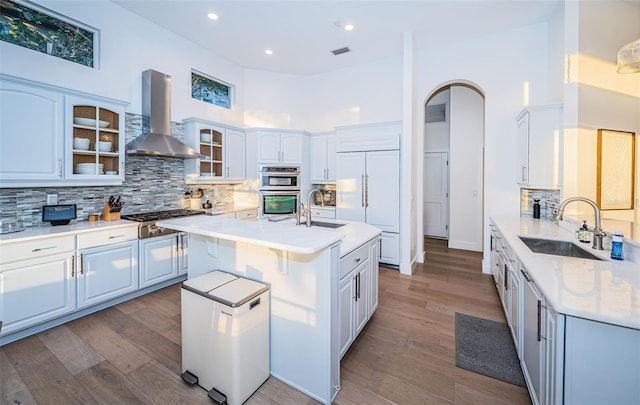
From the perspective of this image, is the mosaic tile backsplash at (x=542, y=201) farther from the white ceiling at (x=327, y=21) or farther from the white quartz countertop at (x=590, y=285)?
the white ceiling at (x=327, y=21)

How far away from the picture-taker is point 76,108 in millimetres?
2793

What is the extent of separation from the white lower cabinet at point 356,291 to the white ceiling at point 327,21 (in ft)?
10.1

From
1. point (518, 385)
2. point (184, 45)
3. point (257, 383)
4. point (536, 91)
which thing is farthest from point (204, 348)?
point (536, 91)

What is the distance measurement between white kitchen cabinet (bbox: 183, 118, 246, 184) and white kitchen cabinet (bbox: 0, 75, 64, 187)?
1.52m

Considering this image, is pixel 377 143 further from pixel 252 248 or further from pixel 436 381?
pixel 436 381

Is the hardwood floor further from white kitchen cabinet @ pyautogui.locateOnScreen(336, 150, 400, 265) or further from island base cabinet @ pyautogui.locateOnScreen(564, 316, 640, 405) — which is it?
white kitchen cabinet @ pyautogui.locateOnScreen(336, 150, 400, 265)

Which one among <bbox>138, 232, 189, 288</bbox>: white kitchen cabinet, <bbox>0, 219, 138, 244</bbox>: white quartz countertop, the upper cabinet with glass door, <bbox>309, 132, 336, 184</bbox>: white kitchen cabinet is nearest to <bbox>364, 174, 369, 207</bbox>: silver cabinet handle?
<bbox>309, 132, 336, 184</bbox>: white kitchen cabinet

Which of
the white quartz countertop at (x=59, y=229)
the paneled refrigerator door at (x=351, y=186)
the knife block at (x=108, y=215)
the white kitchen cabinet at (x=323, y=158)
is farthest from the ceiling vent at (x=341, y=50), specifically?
the knife block at (x=108, y=215)

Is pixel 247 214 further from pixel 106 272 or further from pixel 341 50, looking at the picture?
pixel 341 50

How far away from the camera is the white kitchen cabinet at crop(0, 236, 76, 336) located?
2162 mm

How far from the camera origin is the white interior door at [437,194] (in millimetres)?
6199

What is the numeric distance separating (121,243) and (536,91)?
5.82 meters

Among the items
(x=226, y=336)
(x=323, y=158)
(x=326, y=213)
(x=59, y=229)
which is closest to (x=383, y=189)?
(x=326, y=213)

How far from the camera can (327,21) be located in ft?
11.8
